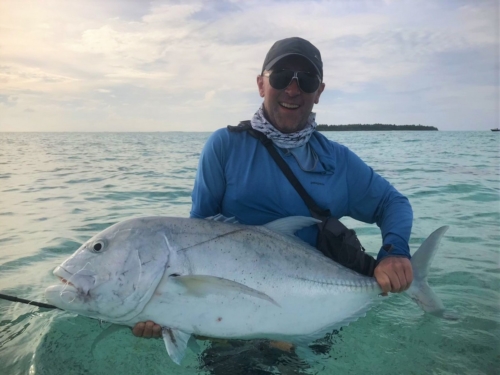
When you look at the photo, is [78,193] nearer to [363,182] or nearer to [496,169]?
[363,182]

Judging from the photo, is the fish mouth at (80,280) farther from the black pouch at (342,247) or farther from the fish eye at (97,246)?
the black pouch at (342,247)

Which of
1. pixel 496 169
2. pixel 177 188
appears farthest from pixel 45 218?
pixel 496 169

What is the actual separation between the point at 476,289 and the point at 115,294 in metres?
3.91

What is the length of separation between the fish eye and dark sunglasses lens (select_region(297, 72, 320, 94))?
1.81 metres

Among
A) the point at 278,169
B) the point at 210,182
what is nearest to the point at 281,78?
the point at 278,169

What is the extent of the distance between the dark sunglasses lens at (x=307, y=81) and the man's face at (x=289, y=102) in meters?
0.03

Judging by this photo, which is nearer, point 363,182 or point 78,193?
point 363,182

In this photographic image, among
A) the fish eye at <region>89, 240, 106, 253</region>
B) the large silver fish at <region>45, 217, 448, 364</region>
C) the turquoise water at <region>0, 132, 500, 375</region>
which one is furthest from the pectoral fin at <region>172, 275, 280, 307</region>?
the turquoise water at <region>0, 132, 500, 375</region>

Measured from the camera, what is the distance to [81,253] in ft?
7.18

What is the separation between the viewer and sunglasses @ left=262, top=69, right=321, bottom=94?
305cm

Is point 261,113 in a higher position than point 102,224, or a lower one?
higher

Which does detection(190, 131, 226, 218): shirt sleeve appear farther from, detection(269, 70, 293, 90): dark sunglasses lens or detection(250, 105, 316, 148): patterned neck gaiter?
detection(269, 70, 293, 90): dark sunglasses lens

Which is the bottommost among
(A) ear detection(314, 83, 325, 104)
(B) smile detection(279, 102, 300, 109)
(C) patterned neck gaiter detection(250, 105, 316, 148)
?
(C) patterned neck gaiter detection(250, 105, 316, 148)

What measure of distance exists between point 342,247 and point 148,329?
143cm
